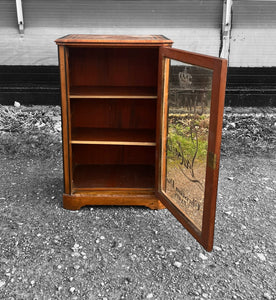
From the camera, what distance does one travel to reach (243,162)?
4.88 meters

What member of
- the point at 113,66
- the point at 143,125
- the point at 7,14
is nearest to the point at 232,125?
the point at 143,125

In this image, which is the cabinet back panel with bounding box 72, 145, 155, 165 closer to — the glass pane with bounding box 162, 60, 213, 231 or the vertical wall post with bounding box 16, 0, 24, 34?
the glass pane with bounding box 162, 60, 213, 231

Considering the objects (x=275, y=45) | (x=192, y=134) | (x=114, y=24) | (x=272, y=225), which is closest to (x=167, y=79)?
(x=192, y=134)

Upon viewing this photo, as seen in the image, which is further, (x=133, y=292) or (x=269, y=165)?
(x=269, y=165)

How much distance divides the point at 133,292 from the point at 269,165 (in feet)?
9.59

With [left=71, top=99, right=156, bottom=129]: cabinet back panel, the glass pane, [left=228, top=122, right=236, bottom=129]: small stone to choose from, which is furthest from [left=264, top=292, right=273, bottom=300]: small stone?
[left=228, top=122, right=236, bottom=129]: small stone

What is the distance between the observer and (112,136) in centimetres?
364

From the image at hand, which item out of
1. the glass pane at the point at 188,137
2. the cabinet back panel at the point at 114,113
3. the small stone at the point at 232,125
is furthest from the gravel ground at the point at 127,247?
the small stone at the point at 232,125

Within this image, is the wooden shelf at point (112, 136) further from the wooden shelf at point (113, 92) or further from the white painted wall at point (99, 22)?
the white painted wall at point (99, 22)

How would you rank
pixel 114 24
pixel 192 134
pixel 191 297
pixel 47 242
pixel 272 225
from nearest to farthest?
pixel 191 297 → pixel 192 134 → pixel 47 242 → pixel 272 225 → pixel 114 24

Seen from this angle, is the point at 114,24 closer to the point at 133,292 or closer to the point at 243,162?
the point at 243,162

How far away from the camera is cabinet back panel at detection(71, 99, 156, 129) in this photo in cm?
396

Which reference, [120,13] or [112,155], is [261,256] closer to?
[112,155]

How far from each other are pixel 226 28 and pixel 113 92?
361cm
